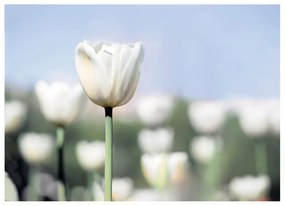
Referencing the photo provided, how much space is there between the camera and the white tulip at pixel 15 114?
1.16 m

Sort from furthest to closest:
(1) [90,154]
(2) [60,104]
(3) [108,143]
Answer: (1) [90,154] → (2) [60,104] → (3) [108,143]

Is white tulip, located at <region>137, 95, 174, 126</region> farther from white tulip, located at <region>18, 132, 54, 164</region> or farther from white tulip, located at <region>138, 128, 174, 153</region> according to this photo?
white tulip, located at <region>18, 132, 54, 164</region>

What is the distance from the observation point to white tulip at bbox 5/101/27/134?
3.79ft

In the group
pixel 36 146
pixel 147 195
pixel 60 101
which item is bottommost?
pixel 147 195

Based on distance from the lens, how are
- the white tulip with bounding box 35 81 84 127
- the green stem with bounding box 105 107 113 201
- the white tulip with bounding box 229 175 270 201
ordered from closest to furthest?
the green stem with bounding box 105 107 113 201, the white tulip with bounding box 35 81 84 127, the white tulip with bounding box 229 175 270 201

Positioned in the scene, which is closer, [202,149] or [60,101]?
[60,101]

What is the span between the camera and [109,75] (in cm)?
87

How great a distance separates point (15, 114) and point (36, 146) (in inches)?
3.1

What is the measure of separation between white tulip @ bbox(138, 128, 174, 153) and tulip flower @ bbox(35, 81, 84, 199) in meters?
0.15

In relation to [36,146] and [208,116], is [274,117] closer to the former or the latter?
[208,116]

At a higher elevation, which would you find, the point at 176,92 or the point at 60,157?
the point at 176,92

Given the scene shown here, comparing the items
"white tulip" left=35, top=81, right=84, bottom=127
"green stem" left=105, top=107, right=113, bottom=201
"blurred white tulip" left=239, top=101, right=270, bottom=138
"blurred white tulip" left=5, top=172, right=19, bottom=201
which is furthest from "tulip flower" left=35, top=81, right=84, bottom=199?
"blurred white tulip" left=239, top=101, right=270, bottom=138

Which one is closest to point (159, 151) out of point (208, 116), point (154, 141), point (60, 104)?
point (154, 141)

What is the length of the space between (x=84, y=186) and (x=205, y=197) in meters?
0.25
